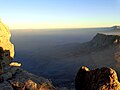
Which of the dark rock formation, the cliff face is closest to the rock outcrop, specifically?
the dark rock formation

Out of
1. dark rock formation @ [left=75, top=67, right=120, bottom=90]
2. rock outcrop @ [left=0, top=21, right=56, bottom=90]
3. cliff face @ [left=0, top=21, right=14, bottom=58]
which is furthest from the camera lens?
cliff face @ [left=0, top=21, right=14, bottom=58]

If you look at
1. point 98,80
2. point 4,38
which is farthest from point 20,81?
point 4,38

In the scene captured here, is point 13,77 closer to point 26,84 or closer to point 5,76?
point 5,76

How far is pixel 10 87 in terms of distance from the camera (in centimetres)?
6338

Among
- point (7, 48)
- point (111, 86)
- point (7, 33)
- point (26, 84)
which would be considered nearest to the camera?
point (111, 86)

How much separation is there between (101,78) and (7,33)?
3612 inches

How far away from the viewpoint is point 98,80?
64188 mm

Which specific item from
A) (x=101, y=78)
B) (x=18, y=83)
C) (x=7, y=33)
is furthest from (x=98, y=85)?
(x=7, y=33)

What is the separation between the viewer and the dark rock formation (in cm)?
6175

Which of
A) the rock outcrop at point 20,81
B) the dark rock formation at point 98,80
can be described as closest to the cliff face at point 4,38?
the rock outcrop at point 20,81

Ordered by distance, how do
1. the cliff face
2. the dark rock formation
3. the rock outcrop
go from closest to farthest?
1. the dark rock formation
2. the rock outcrop
3. the cliff face

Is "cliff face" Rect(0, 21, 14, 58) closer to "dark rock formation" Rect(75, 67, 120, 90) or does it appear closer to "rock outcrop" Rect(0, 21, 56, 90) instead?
"rock outcrop" Rect(0, 21, 56, 90)

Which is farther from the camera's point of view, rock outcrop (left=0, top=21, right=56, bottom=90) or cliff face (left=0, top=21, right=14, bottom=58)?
cliff face (left=0, top=21, right=14, bottom=58)

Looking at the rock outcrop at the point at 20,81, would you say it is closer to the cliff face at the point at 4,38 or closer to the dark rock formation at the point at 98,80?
the dark rock formation at the point at 98,80
